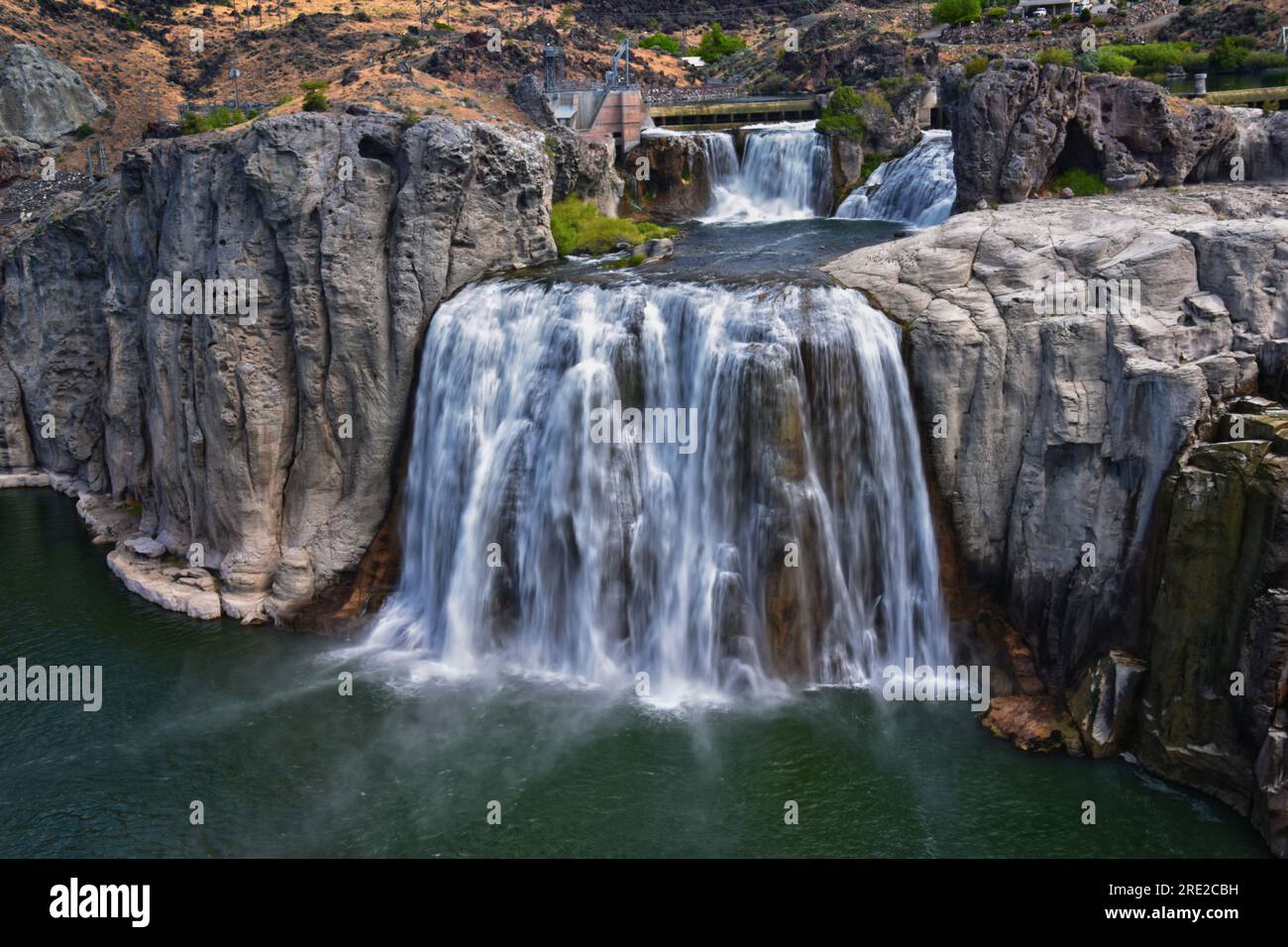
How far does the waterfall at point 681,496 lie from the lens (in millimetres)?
23703

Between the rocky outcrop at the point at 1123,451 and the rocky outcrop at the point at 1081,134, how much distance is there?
8.65 meters

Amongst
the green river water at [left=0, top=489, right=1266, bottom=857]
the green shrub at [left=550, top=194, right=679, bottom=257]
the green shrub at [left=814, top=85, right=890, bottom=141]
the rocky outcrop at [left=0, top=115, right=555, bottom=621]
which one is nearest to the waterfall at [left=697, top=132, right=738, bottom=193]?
the green shrub at [left=814, top=85, right=890, bottom=141]

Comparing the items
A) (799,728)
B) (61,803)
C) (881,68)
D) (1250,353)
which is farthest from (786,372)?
(881,68)

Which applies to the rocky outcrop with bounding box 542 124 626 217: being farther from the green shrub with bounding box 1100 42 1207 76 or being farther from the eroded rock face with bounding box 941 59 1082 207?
the green shrub with bounding box 1100 42 1207 76

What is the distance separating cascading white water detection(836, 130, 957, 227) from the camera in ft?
129

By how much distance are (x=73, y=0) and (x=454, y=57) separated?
3589cm

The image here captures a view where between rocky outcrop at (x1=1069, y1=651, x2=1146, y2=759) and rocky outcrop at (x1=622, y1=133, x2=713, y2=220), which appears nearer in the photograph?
rocky outcrop at (x1=1069, y1=651, x2=1146, y2=759)

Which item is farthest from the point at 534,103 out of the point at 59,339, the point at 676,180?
the point at 59,339

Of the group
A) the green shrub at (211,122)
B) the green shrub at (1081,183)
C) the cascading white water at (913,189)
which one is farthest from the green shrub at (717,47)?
the green shrub at (1081,183)

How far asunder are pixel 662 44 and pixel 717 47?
513cm

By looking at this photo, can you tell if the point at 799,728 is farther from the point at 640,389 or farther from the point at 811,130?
the point at 811,130

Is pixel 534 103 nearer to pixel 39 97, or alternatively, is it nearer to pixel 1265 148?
pixel 1265 148

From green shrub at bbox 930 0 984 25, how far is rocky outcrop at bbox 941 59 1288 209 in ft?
137

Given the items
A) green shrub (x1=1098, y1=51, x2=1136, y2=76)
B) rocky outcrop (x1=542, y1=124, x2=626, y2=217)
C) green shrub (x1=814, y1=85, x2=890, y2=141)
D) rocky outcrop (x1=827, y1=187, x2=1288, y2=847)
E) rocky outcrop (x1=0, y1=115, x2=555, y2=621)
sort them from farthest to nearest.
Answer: green shrub (x1=1098, y1=51, x2=1136, y2=76), green shrub (x1=814, y1=85, x2=890, y2=141), rocky outcrop (x1=542, y1=124, x2=626, y2=217), rocky outcrop (x1=0, y1=115, x2=555, y2=621), rocky outcrop (x1=827, y1=187, x2=1288, y2=847)
